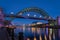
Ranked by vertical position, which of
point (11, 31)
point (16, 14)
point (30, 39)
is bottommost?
point (30, 39)

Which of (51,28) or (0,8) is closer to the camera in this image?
(51,28)

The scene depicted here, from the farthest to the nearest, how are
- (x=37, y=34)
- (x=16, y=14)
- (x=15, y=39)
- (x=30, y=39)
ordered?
(x=16, y=14) → (x=37, y=34) → (x=30, y=39) → (x=15, y=39)

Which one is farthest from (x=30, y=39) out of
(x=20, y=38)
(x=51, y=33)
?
(x=20, y=38)

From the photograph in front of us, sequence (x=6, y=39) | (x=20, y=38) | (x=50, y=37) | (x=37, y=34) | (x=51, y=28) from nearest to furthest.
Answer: (x=6, y=39)
(x=20, y=38)
(x=51, y=28)
(x=50, y=37)
(x=37, y=34)

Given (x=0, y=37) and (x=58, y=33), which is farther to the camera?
(x=58, y=33)

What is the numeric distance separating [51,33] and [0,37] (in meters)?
0.59

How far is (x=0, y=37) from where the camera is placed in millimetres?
778

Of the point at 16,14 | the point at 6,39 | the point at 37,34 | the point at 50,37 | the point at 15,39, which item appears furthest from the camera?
the point at 16,14

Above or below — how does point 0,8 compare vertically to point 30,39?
above

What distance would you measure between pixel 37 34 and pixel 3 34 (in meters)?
0.89

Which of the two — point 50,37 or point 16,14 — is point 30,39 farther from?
point 16,14

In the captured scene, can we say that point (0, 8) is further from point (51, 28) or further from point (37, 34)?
point (51, 28)

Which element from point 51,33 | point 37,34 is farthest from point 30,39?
point 51,33

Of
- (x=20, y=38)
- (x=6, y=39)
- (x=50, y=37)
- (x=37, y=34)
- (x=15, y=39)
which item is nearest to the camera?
(x=6, y=39)
